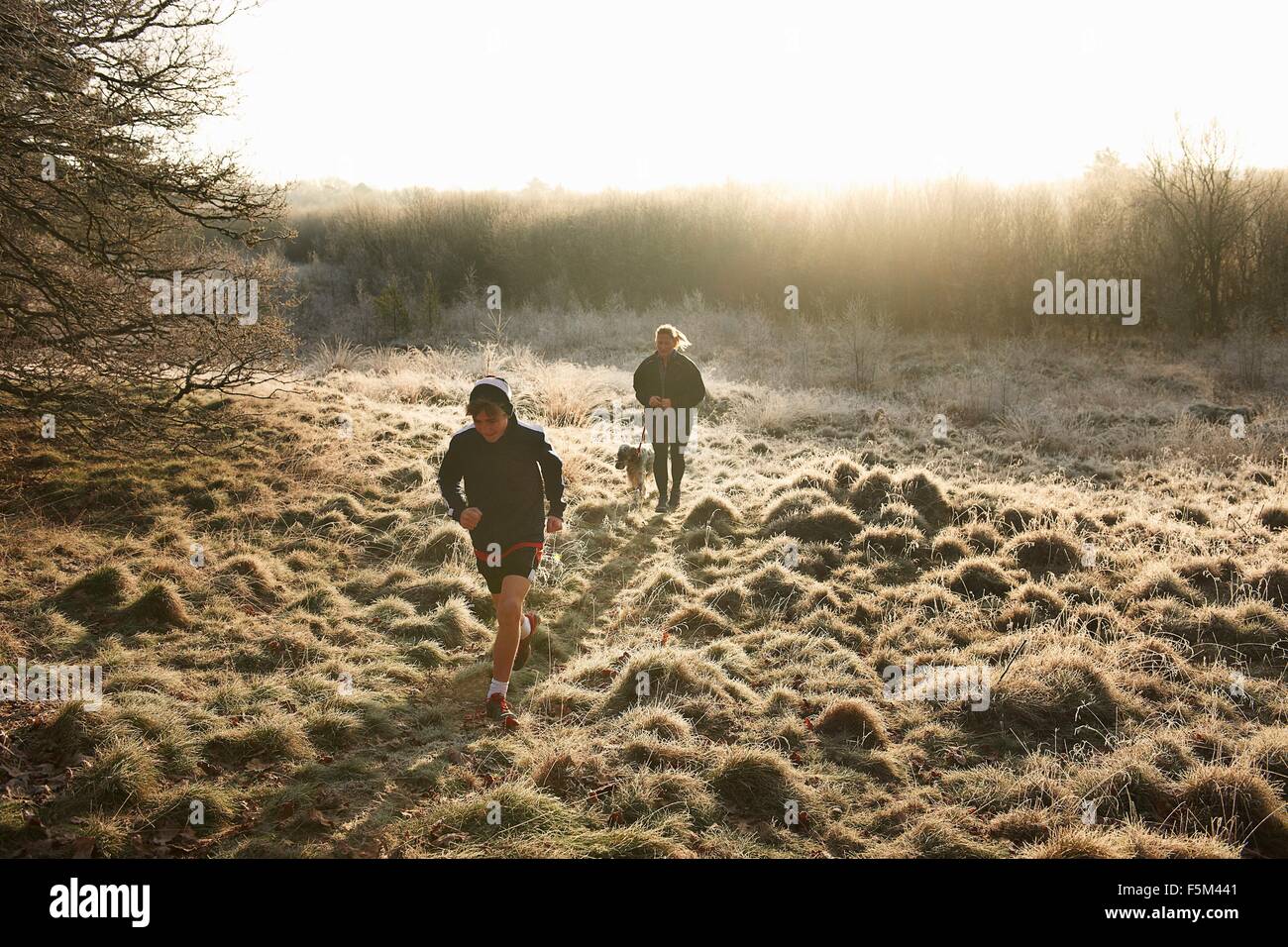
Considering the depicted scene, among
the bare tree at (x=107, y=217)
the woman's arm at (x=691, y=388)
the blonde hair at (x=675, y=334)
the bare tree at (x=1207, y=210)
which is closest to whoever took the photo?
the bare tree at (x=107, y=217)

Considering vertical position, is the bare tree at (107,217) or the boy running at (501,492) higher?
the bare tree at (107,217)

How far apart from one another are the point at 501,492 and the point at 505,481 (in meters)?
0.08

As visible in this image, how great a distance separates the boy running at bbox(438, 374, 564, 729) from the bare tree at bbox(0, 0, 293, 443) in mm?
3748

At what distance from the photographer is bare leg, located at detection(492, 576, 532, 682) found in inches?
201

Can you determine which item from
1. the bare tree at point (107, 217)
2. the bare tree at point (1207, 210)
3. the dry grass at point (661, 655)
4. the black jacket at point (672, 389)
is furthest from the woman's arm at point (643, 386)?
the bare tree at point (1207, 210)

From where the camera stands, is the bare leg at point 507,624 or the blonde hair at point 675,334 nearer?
the bare leg at point 507,624

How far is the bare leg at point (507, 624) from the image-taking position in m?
5.11

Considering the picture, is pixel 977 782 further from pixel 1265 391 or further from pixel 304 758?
pixel 1265 391

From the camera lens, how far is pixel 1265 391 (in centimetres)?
1523

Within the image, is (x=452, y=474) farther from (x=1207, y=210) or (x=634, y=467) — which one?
(x=1207, y=210)

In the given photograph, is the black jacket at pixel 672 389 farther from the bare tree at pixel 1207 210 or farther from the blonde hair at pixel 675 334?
the bare tree at pixel 1207 210

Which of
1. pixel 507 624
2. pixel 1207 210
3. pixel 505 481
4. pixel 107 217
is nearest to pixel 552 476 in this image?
pixel 505 481

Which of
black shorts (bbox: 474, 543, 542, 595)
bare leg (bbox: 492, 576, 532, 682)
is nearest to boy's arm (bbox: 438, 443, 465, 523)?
black shorts (bbox: 474, 543, 542, 595)

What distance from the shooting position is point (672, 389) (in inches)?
374
